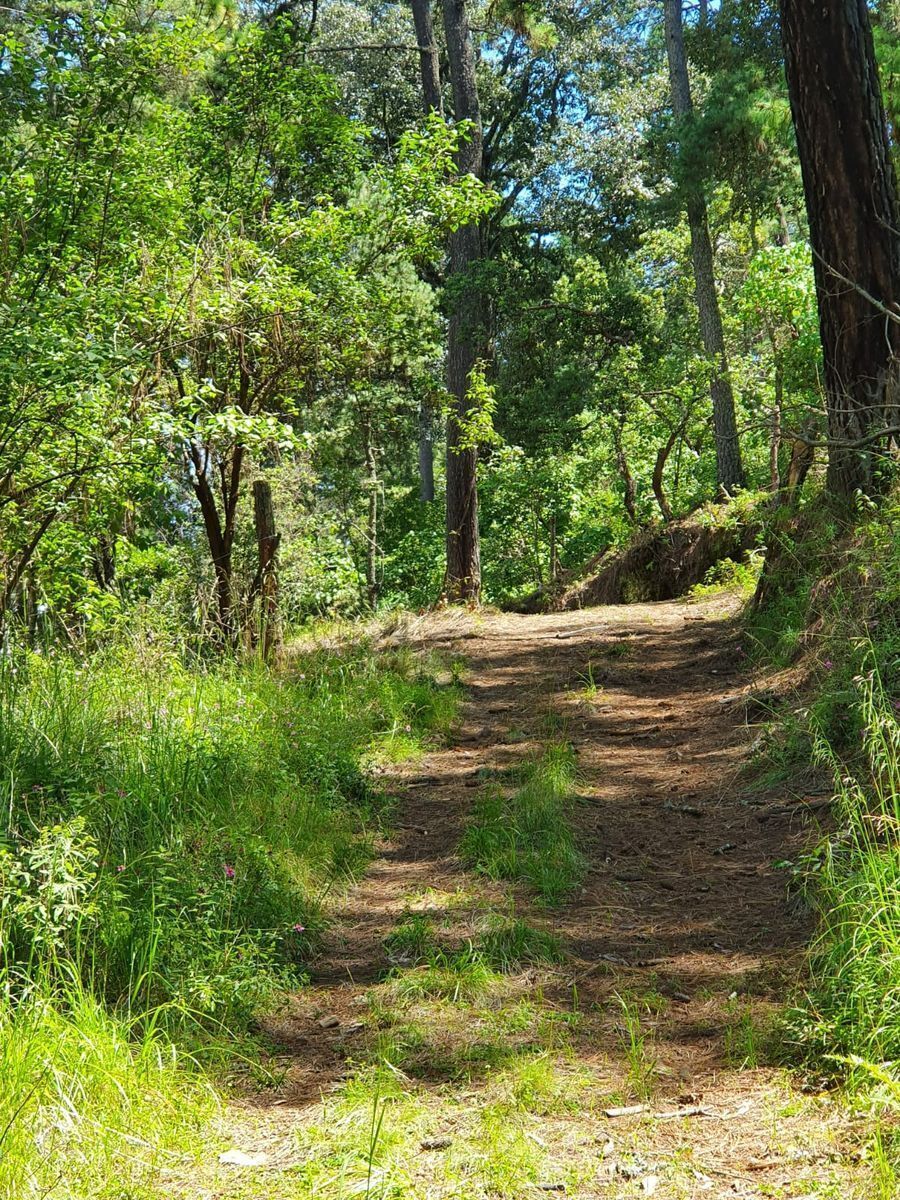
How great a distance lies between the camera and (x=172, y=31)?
7.74 m

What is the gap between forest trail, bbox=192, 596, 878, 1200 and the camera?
2.38m

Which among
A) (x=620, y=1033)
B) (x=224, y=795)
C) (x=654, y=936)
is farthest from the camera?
(x=224, y=795)

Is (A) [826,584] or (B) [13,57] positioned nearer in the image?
(A) [826,584]

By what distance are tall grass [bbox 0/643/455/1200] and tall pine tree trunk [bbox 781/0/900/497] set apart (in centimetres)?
358

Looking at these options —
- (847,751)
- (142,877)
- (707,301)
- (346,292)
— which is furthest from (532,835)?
(707,301)

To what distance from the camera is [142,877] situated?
11.5 feet

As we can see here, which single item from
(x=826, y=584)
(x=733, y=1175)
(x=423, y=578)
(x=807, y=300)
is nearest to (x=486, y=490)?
(x=423, y=578)

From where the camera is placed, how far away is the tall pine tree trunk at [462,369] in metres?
12.6

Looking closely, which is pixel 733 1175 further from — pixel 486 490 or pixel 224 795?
pixel 486 490

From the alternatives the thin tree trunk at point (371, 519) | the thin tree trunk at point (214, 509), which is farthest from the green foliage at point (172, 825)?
the thin tree trunk at point (371, 519)

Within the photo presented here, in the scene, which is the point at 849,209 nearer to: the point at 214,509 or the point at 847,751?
the point at 847,751

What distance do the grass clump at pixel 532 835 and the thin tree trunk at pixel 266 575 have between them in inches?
83.7

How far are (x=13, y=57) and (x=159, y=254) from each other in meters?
1.41

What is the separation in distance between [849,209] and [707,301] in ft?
26.3
